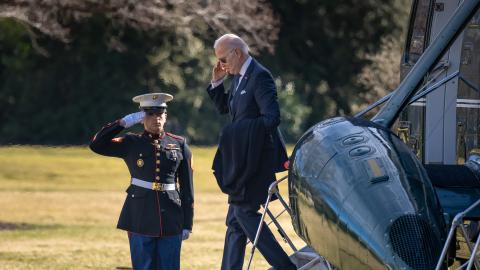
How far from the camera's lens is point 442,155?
7.71 metres

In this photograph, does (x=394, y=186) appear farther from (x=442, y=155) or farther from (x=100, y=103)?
(x=100, y=103)

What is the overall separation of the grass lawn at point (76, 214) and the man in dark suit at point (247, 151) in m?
4.08

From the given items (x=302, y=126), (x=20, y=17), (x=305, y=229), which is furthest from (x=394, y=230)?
(x=302, y=126)

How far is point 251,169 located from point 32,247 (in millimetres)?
8225

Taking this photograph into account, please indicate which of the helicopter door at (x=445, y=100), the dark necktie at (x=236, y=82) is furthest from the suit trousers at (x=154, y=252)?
the helicopter door at (x=445, y=100)

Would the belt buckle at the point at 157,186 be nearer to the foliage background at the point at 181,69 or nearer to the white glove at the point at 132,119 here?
the white glove at the point at 132,119

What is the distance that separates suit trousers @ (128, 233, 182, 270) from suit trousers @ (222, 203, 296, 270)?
417 mm

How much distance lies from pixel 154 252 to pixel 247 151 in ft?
4.06

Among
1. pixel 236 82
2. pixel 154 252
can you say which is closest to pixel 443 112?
pixel 236 82

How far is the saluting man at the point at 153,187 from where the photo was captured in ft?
29.2

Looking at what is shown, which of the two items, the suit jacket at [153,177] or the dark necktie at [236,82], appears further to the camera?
the suit jacket at [153,177]

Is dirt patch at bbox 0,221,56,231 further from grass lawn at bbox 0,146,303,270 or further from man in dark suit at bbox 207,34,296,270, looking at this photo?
man in dark suit at bbox 207,34,296,270

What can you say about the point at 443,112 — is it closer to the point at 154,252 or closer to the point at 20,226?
the point at 154,252

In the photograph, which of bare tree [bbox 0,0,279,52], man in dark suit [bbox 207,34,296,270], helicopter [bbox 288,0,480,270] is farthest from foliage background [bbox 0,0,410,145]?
helicopter [bbox 288,0,480,270]
